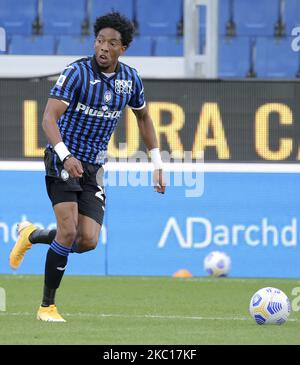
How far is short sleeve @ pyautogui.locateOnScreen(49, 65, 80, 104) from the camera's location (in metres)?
8.09

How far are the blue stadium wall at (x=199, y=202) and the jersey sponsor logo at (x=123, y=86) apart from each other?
184 inches

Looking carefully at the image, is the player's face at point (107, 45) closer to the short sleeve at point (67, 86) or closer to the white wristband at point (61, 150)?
the short sleeve at point (67, 86)

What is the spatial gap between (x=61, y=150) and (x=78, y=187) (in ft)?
1.44

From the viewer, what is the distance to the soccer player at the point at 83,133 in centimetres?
812

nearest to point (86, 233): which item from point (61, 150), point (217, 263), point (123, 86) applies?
point (61, 150)

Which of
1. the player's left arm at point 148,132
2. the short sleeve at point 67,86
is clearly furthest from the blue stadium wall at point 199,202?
the short sleeve at point 67,86

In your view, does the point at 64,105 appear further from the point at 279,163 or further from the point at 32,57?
the point at 32,57

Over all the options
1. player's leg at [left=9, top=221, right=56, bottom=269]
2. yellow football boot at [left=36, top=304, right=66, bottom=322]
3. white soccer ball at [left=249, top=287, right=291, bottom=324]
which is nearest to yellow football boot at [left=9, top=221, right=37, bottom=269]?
player's leg at [left=9, top=221, right=56, bottom=269]

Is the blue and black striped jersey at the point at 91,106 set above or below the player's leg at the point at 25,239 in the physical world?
above

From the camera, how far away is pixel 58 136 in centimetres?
796

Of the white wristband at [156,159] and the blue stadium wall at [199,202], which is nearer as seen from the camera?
the white wristband at [156,159]

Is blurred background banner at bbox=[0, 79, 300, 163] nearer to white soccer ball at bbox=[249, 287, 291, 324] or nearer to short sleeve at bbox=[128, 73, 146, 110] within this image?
short sleeve at bbox=[128, 73, 146, 110]

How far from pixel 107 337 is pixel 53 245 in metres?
1.26

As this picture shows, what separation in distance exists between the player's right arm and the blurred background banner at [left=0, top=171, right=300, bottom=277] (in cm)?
557
